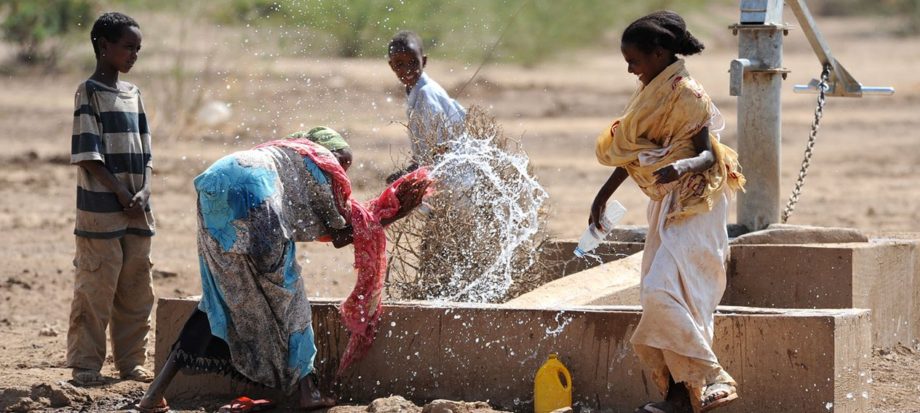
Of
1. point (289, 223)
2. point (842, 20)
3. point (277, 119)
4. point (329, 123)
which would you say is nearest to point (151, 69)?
point (277, 119)

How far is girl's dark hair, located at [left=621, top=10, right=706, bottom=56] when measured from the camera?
461cm

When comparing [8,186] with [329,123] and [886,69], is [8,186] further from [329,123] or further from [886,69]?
[886,69]

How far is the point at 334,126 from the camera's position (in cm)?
1662

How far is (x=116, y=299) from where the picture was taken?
19.8 feet

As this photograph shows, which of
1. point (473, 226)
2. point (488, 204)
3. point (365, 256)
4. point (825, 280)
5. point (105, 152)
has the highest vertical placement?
point (105, 152)

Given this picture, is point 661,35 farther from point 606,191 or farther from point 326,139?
point 326,139

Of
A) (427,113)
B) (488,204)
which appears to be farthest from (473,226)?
(427,113)

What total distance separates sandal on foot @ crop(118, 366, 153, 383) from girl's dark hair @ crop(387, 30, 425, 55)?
201cm

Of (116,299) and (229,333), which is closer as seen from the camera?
(229,333)

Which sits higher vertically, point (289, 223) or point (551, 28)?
point (551, 28)

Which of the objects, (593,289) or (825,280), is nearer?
(593,289)

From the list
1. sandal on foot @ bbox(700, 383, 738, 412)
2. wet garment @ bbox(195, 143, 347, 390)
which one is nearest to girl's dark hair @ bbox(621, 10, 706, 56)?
sandal on foot @ bbox(700, 383, 738, 412)

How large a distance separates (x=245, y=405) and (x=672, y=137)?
204cm

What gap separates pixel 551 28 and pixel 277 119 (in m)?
9.70
